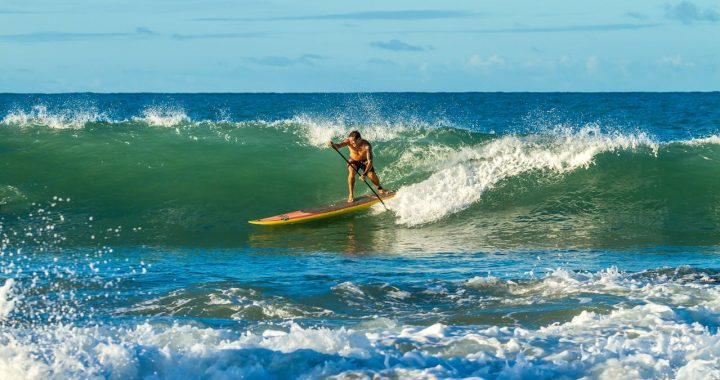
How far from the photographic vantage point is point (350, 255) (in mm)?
11547

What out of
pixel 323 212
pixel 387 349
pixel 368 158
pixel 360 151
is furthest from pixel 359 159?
pixel 387 349

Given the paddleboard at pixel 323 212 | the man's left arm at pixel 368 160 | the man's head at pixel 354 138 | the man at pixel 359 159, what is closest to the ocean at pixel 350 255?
the paddleboard at pixel 323 212

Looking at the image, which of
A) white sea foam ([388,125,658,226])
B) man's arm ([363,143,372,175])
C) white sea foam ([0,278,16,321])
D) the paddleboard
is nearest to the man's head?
man's arm ([363,143,372,175])

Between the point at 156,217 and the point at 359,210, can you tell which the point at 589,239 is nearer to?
the point at 359,210

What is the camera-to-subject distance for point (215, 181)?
56.1 feet

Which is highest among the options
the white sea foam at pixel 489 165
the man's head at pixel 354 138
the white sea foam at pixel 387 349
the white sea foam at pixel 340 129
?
the white sea foam at pixel 340 129

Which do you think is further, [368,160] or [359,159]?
[359,159]

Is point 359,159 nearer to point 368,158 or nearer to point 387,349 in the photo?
point 368,158

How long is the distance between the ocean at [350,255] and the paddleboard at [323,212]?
162 mm

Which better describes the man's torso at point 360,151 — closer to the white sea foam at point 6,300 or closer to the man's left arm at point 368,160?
the man's left arm at point 368,160

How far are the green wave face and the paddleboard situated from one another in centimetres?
18

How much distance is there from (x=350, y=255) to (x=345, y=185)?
5539 mm

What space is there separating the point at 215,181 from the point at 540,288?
9.54 m

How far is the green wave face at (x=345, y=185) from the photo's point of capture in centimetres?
1330
